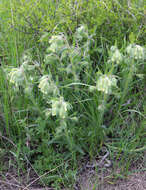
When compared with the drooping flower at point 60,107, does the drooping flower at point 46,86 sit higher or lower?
higher

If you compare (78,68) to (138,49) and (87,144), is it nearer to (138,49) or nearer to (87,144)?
(138,49)

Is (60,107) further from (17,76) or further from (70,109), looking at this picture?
(70,109)

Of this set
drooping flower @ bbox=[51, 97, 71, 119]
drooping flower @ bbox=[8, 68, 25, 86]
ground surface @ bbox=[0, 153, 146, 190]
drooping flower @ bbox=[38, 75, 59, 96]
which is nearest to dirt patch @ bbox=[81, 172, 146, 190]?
ground surface @ bbox=[0, 153, 146, 190]

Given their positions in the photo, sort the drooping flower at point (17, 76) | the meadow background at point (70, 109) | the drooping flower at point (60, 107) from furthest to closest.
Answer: the meadow background at point (70, 109)
the drooping flower at point (17, 76)
the drooping flower at point (60, 107)

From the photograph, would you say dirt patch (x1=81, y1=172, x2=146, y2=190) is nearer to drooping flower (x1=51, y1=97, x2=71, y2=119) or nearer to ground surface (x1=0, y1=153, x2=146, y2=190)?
ground surface (x1=0, y1=153, x2=146, y2=190)

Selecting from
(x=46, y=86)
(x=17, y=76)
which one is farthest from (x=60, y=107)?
(x=17, y=76)

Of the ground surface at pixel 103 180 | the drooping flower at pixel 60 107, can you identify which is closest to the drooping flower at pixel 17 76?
the drooping flower at pixel 60 107

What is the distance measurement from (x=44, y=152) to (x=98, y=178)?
21.8 inches

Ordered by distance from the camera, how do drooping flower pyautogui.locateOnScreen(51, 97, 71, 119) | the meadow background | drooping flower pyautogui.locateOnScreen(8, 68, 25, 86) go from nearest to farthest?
drooping flower pyautogui.locateOnScreen(51, 97, 71, 119)
drooping flower pyautogui.locateOnScreen(8, 68, 25, 86)
the meadow background

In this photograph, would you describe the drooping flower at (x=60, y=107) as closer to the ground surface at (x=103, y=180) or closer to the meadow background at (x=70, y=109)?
the meadow background at (x=70, y=109)

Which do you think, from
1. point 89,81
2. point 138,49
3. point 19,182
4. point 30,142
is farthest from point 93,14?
point 19,182

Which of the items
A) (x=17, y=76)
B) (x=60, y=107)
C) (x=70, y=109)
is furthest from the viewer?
(x=70, y=109)

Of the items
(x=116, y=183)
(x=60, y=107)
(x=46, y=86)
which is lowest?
(x=116, y=183)

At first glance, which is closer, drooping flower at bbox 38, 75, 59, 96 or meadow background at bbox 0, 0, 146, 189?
drooping flower at bbox 38, 75, 59, 96
